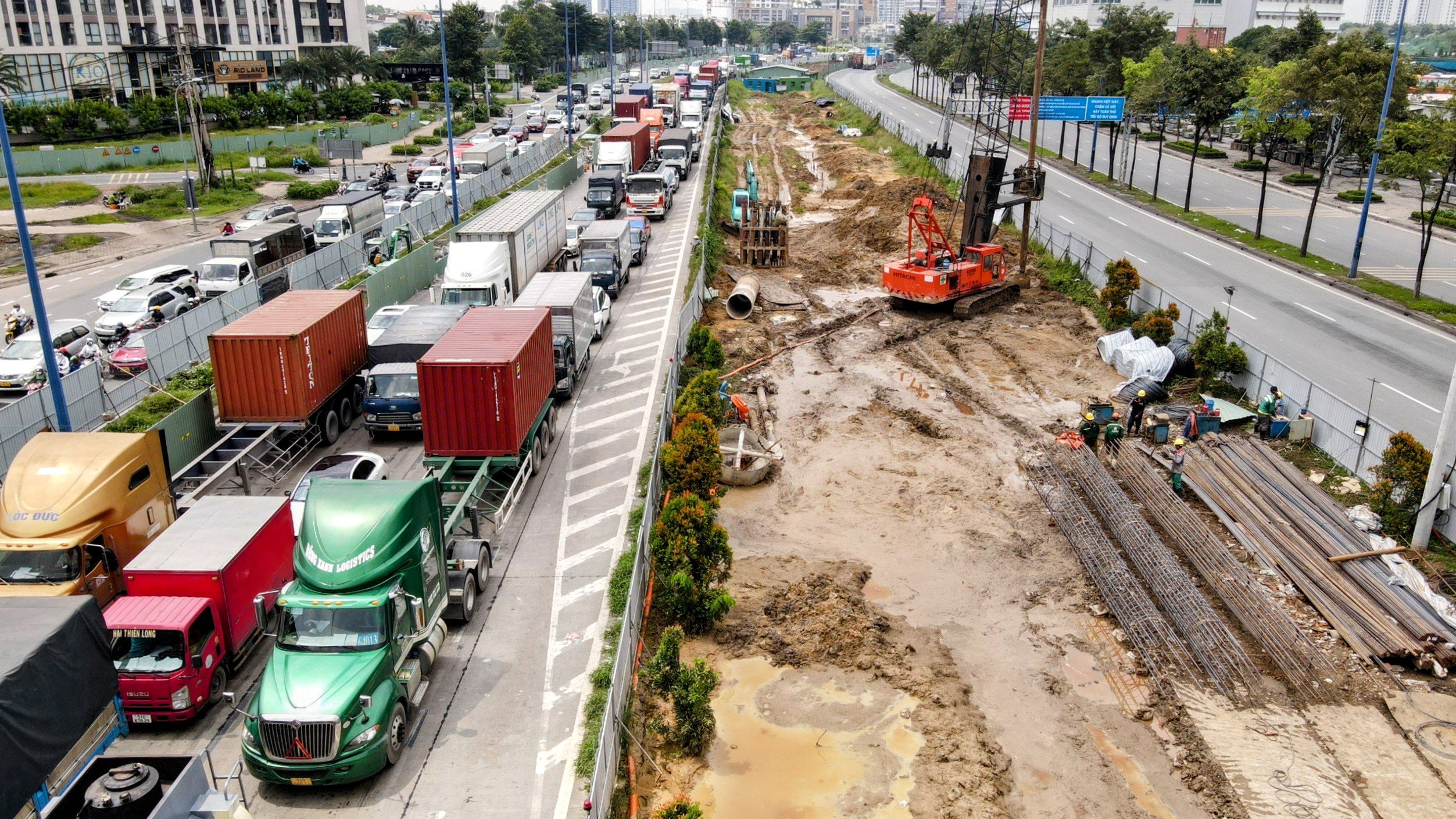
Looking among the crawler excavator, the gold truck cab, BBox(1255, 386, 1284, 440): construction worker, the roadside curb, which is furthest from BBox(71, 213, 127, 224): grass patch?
the roadside curb

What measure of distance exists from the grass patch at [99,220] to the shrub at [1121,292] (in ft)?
159

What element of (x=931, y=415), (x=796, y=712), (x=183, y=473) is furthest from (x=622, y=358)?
(x=796, y=712)

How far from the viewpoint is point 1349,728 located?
15.5 m

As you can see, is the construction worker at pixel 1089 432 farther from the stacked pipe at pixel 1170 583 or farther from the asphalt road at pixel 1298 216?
the asphalt road at pixel 1298 216

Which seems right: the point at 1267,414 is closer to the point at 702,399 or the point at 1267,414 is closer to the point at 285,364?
the point at 702,399

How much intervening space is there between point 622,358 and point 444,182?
29.0m

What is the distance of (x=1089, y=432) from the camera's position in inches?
986

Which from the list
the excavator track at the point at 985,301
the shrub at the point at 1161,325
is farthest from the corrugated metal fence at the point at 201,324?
the shrub at the point at 1161,325

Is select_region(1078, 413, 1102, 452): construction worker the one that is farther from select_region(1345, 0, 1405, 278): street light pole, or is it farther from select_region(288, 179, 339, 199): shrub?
select_region(288, 179, 339, 199): shrub

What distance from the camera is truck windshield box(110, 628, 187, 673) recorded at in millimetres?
14414

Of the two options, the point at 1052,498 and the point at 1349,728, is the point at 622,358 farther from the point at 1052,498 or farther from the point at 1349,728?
the point at 1349,728

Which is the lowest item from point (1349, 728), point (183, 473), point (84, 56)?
point (1349, 728)

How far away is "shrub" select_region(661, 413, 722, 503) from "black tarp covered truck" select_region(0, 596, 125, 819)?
10.4 metres

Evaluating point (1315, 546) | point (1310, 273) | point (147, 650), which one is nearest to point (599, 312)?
point (147, 650)
